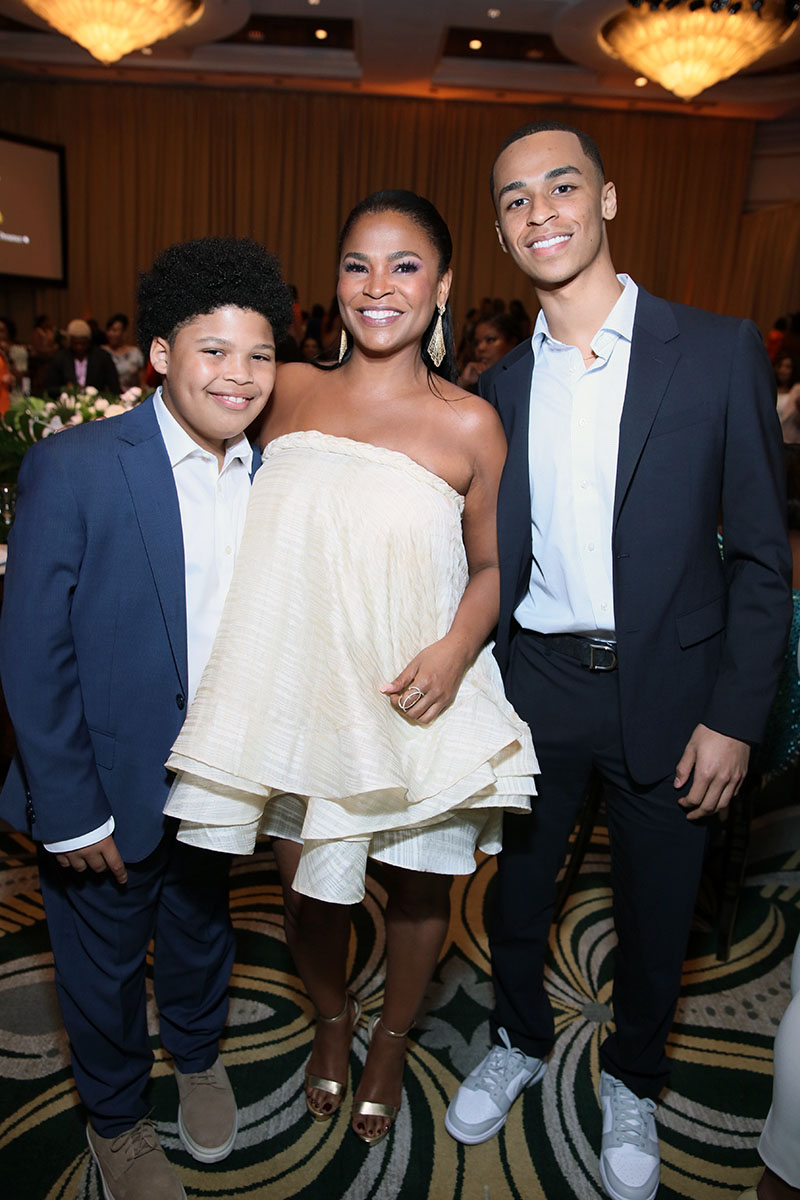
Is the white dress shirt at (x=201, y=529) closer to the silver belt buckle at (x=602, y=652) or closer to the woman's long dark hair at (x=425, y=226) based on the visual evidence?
the woman's long dark hair at (x=425, y=226)

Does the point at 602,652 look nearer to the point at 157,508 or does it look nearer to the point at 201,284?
the point at 157,508

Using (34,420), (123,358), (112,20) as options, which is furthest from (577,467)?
(123,358)

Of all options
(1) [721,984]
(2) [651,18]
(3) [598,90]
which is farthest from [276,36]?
(1) [721,984]

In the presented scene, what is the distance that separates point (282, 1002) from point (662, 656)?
1.38 meters

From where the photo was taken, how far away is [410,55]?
9.33 meters

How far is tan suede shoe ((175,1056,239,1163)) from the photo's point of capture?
1788 millimetres

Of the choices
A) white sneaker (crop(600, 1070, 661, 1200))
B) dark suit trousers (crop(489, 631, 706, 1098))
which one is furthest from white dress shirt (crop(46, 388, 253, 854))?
white sneaker (crop(600, 1070, 661, 1200))

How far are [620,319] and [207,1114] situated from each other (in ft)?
6.00

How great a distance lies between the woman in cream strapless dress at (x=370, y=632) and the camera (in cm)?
145

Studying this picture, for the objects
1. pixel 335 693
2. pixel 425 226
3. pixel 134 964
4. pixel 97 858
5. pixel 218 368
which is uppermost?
pixel 425 226

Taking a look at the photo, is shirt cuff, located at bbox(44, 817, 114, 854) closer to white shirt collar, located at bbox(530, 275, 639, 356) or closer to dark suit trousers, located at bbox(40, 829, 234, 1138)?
dark suit trousers, located at bbox(40, 829, 234, 1138)

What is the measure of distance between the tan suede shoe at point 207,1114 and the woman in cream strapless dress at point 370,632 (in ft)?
1.44

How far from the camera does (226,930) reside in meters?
1.89

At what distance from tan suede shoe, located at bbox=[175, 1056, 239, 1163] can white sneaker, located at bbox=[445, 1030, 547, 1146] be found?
18.6 inches
